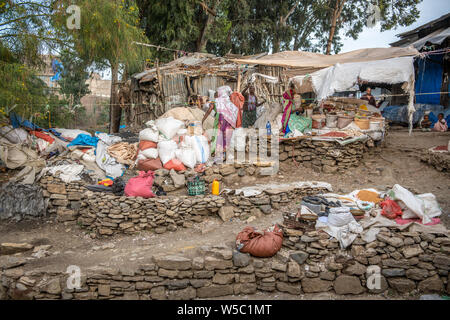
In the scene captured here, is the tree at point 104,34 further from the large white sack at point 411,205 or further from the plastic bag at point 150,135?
the large white sack at point 411,205

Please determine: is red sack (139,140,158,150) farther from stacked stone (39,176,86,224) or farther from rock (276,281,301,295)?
rock (276,281,301,295)

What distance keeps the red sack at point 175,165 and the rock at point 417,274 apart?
4.52m

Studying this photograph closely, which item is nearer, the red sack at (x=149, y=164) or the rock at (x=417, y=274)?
the rock at (x=417, y=274)

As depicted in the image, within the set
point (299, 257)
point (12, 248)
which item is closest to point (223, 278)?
point (299, 257)

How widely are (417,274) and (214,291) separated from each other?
9.56 feet

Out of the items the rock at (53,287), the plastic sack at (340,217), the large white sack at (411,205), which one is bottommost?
the rock at (53,287)

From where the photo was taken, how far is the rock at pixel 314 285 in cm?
449

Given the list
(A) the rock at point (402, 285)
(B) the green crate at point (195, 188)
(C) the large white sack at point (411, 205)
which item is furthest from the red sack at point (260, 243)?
(C) the large white sack at point (411, 205)

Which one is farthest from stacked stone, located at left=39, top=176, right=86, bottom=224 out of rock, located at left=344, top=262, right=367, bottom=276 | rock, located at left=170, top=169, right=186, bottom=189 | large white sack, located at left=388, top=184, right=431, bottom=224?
large white sack, located at left=388, top=184, right=431, bottom=224

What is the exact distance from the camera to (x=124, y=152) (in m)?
7.55

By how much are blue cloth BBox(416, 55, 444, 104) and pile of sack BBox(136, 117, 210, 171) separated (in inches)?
303

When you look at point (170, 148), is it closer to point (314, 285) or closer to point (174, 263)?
point (174, 263)

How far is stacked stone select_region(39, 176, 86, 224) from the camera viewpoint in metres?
6.65
